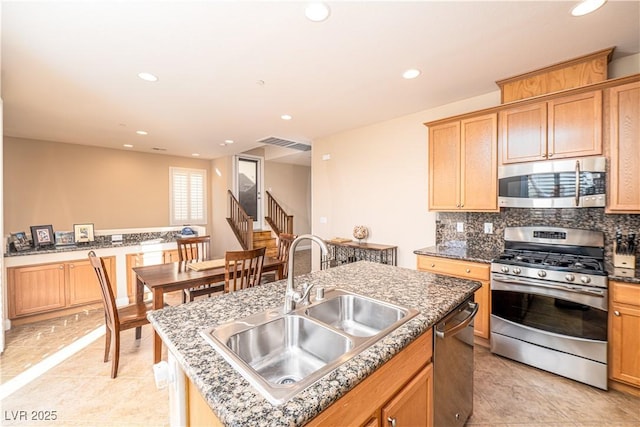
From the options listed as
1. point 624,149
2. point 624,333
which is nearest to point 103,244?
point 624,333

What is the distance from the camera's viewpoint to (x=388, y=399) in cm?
105

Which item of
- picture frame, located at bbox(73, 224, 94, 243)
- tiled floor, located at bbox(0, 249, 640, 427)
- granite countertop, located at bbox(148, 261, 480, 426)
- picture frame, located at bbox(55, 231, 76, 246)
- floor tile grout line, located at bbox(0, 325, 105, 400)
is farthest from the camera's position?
picture frame, located at bbox(73, 224, 94, 243)

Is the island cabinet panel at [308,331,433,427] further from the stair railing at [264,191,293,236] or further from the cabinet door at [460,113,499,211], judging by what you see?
the stair railing at [264,191,293,236]

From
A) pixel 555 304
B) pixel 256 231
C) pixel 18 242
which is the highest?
pixel 18 242

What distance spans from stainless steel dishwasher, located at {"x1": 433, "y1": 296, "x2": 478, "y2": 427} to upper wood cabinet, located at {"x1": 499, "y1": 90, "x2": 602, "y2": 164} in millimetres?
1785

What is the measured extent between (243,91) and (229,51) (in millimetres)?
762

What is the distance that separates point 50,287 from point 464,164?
213 inches

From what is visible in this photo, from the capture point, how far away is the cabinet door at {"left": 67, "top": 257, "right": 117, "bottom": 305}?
12.4 feet

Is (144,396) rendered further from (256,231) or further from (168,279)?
(256,231)

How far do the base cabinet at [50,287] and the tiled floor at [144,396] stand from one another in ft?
3.08

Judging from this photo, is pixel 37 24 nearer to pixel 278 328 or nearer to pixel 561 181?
pixel 278 328

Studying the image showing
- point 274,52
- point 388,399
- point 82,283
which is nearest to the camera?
point 388,399

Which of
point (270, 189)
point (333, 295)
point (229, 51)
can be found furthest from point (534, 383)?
point (270, 189)

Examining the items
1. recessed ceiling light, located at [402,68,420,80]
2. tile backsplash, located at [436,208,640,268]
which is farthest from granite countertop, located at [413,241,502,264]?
recessed ceiling light, located at [402,68,420,80]
